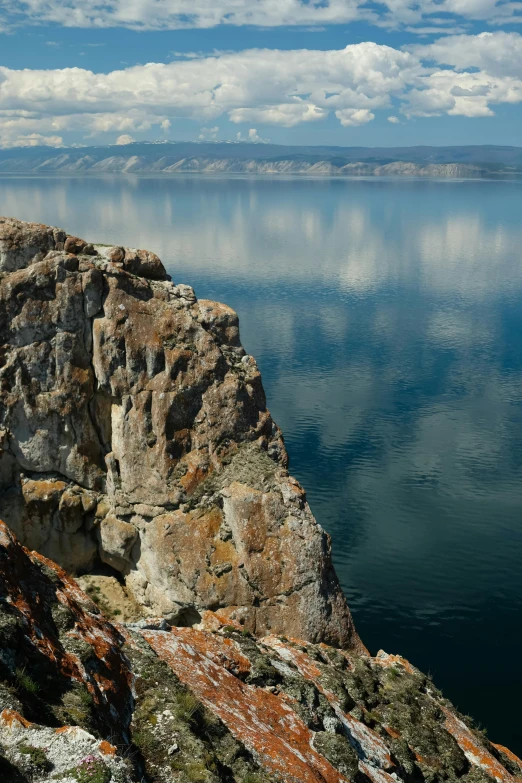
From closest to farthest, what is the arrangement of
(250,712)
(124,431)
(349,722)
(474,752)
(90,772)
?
1. (90,772)
2. (250,712)
3. (349,722)
4. (474,752)
5. (124,431)

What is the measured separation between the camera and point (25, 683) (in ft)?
37.1

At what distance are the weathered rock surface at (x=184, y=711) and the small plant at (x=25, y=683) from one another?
0.03 metres

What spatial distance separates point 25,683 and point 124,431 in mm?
26024

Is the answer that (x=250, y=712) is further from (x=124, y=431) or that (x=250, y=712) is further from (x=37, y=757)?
(x=124, y=431)

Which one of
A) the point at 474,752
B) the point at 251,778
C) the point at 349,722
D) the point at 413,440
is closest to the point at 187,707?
the point at 251,778

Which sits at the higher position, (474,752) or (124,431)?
(124,431)

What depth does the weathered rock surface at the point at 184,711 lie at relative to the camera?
10531mm

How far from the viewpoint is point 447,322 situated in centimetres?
12044

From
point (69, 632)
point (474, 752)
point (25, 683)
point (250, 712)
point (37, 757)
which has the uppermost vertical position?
point (37, 757)

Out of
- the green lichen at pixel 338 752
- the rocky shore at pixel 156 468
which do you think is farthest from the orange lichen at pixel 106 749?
the rocky shore at pixel 156 468

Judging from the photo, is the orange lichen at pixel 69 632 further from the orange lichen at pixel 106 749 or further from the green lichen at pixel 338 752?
the green lichen at pixel 338 752

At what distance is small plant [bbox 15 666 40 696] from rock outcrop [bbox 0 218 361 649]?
23.1 m

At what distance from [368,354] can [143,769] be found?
305 ft

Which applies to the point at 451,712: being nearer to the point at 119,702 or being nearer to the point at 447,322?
the point at 119,702
